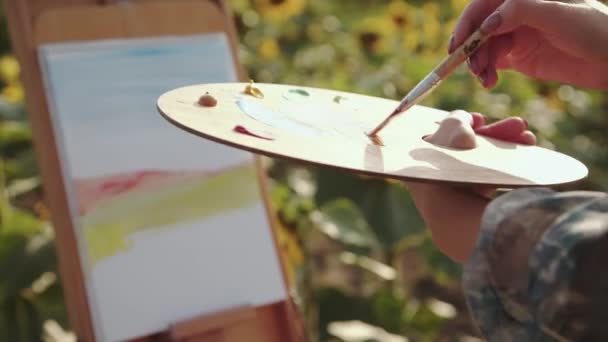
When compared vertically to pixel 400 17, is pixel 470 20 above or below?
above

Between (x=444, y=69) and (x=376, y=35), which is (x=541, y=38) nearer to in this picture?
(x=444, y=69)

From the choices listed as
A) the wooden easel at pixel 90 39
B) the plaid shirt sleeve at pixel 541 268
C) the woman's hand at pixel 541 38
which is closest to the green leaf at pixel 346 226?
the wooden easel at pixel 90 39

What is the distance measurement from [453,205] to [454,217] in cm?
1

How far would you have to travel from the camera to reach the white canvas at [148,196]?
3.61 feet

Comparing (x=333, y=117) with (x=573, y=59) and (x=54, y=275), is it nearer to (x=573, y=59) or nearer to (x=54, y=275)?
(x=573, y=59)

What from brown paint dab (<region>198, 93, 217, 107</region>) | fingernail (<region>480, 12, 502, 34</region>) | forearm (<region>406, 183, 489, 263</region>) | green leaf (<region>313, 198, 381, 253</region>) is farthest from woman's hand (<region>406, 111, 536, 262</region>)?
green leaf (<region>313, 198, 381, 253</region>)

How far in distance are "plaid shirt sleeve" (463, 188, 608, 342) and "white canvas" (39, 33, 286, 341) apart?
62 centimetres

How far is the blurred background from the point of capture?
137 centimetres

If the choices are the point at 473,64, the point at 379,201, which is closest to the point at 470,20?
the point at 473,64

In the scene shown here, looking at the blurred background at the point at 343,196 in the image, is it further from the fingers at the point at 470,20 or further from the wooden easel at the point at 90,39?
the fingers at the point at 470,20

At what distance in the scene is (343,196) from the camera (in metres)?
1.51

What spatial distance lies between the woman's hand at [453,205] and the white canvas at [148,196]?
1.56 feet

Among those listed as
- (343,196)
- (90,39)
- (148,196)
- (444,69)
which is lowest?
(343,196)

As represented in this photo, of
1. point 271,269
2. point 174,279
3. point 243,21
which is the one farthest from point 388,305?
point 243,21
